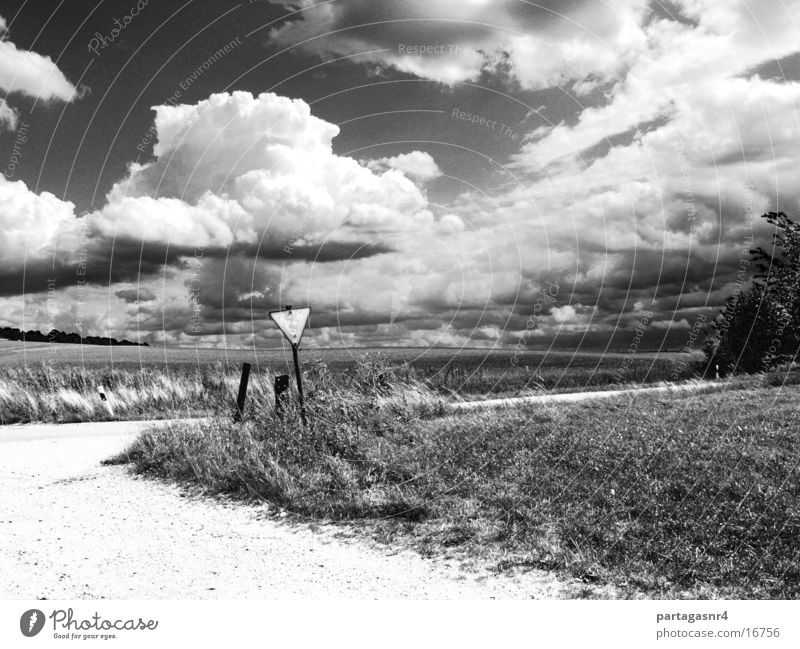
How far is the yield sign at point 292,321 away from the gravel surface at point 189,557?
2991 mm

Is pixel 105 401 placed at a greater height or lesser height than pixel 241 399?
lesser

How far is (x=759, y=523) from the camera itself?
6043 mm

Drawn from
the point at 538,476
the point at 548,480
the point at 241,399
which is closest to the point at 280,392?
the point at 241,399

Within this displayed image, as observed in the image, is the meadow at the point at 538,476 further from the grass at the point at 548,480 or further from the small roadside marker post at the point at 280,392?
the small roadside marker post at the point at 280,392

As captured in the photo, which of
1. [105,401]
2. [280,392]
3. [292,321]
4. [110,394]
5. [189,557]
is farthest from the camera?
[110,394]

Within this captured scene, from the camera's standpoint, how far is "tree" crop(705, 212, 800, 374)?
2184 cm

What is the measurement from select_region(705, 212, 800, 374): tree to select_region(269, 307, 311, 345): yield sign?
41.6ft

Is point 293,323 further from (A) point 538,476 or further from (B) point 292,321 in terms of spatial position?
(A) point 538,476

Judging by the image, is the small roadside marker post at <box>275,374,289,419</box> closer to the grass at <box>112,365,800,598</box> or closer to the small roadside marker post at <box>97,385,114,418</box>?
the grass at <box>112,365,800,598</box>

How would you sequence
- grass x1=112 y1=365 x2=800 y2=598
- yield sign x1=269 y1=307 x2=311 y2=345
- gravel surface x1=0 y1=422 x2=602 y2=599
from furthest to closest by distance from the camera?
yield sign x1=269 y1=307 x2=311 y2=345 < grass x1=112 y1=365 x2=800 y2=598 < gravel surface x1=0 y1=422 x2=602 y2=599

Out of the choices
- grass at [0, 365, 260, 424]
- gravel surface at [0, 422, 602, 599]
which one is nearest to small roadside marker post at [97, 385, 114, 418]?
grass at [0, 365, 260, 424]

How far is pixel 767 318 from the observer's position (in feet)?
101

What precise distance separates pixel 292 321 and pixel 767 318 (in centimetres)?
2816

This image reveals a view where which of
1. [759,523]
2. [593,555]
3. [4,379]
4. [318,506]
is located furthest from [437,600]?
[4,379]
